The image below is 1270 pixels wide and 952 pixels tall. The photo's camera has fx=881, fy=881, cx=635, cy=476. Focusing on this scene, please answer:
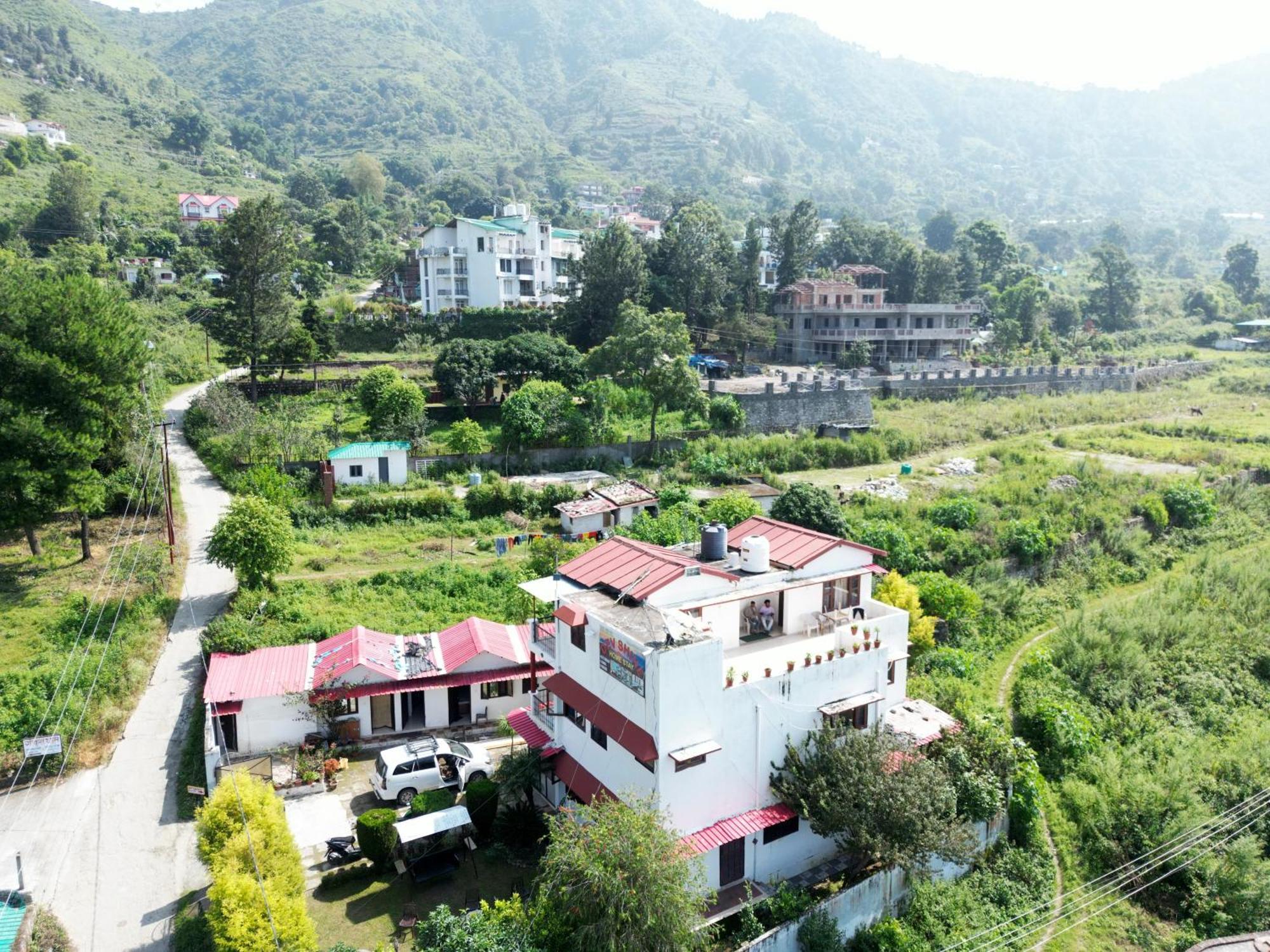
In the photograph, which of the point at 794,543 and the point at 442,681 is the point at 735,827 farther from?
the point at 442,681

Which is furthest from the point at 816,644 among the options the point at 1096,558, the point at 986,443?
the point at 986,443

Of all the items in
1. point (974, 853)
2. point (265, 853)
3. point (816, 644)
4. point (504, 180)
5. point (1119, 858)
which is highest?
point (504, 180)

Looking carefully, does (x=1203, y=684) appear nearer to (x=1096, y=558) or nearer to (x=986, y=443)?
(x=1096, y=558)

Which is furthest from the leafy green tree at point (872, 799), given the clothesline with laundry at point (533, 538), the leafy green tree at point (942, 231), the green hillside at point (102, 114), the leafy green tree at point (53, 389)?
the leafy green tree at point (942, 231)

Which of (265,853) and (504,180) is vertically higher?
(504,180)

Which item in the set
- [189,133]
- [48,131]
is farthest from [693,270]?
[189,133]

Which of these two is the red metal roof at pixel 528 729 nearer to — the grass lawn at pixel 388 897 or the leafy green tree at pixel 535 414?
the grass lawn at pixel 388 897

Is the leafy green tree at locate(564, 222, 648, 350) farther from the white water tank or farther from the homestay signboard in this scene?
the homestay signboard
